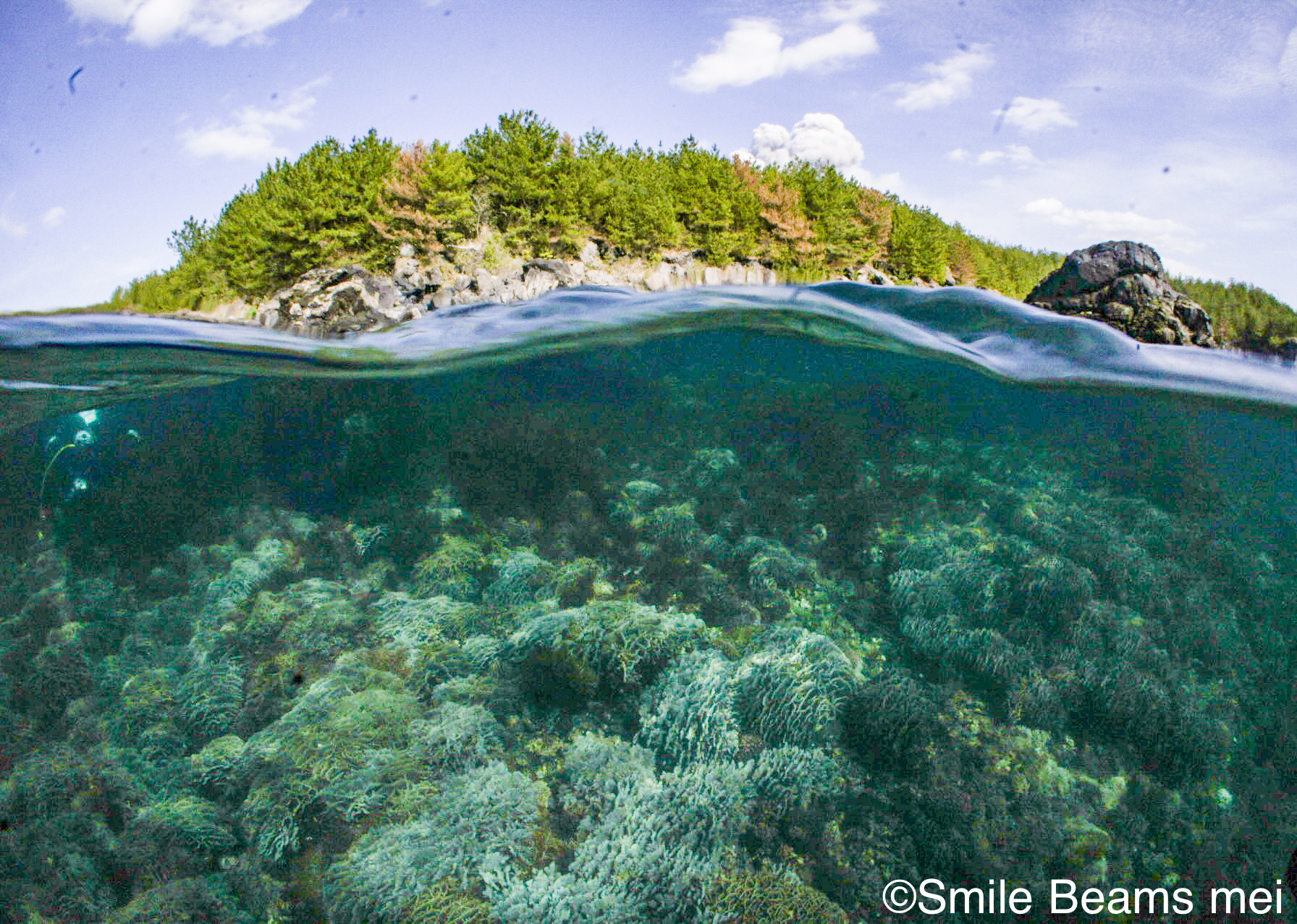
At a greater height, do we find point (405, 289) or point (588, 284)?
point (588, 284)

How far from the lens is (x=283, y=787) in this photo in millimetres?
4383

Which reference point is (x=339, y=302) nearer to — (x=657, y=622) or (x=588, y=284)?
(x=588, y=284)

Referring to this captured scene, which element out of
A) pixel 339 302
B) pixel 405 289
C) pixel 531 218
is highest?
pixel 531 218

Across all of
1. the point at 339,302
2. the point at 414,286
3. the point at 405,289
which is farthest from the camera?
Result: the point at 414,286

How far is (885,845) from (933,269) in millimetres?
35653

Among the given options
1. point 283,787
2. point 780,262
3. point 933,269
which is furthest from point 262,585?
point 933,269

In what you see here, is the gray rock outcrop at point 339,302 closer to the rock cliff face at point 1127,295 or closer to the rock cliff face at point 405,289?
the rock cliff face at point 405,289

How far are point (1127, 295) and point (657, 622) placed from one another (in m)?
17.5

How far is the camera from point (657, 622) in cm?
534

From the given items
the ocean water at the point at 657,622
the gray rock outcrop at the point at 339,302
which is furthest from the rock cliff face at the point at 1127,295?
the gray rock outcrop at the point at 339,302

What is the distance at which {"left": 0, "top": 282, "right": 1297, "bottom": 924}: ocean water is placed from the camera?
429 cm

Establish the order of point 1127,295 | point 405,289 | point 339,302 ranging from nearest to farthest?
point 1127,295 < point 339,302 < point 405,289

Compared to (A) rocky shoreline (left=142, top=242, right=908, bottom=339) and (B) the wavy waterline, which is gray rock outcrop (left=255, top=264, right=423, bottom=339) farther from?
(B) the wavy waterline

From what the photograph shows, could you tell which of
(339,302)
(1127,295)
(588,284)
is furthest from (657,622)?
(339,302)
